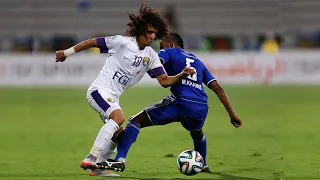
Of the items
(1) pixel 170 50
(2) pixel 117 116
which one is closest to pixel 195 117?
(1) pixel 170 50

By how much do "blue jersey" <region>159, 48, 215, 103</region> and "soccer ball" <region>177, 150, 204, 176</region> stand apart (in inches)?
34.5

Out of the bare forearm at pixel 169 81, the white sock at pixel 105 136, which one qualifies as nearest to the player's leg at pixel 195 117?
the bare forearm at pixel 169 81

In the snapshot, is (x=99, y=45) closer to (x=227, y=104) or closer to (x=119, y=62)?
(x=119, y=62)

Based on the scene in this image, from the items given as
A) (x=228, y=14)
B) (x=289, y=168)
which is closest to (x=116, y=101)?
(x=289, y=168)

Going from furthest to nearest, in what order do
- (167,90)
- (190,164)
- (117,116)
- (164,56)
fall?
1. (167,90)
2. (164,56)
3. (190,164)
4. (117,116)

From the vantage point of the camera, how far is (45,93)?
27578 millimetres

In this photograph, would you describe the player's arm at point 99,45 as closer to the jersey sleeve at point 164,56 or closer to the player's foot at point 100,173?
the jersey sleeve at point 164,56

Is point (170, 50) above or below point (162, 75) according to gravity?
above

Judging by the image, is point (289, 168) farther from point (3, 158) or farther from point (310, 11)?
point (310, 11)

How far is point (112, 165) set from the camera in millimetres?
8758

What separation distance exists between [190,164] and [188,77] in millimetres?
1266

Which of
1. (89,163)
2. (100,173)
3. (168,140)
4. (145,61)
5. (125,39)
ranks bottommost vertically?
(100,173)

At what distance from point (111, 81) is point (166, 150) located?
141 inches

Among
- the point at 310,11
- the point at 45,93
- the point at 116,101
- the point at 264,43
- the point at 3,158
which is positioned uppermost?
the point at 310,11
